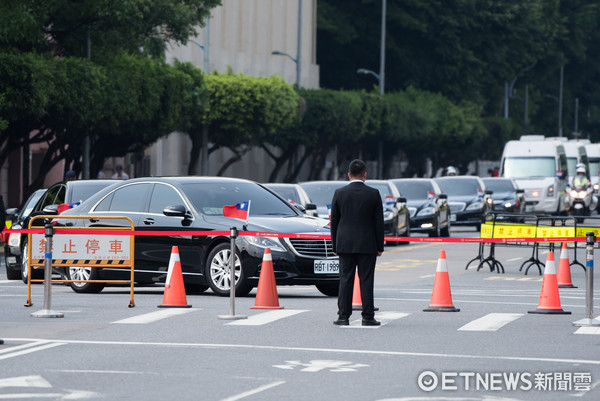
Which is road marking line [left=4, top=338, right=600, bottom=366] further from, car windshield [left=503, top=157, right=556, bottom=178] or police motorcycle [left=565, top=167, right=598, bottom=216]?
car windshield [left=503, top=157, right=556, bottom=178]

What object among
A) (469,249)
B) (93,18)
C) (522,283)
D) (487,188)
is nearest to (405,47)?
(487,188)

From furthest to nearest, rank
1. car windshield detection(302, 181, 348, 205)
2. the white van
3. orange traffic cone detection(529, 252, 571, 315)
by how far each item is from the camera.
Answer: the white van < car windshield detection(302, 181, 348, 205) < orange traffic cone detection(529, 252, 571, 315)

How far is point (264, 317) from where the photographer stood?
15547 mm

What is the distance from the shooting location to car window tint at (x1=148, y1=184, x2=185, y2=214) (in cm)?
1928

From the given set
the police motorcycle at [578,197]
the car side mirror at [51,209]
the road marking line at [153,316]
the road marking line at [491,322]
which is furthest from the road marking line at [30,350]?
the police motorcycle at [578,197]

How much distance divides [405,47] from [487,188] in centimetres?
4016

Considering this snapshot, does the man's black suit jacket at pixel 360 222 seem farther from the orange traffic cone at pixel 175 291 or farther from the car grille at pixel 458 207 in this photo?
the car grille at pixel 458 207

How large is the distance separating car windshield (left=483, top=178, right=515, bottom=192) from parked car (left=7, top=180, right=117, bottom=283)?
79.1 feet

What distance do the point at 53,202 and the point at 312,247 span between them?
611cm

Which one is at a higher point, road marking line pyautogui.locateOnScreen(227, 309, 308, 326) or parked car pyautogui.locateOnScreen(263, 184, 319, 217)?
parked car pyautogui.locateOnScreen(263, 184, 319, 217)

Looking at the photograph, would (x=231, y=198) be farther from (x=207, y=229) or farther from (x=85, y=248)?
(x=85, y=248)

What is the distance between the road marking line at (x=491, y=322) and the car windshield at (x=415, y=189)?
74.0 feet

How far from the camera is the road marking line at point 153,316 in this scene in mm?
15125

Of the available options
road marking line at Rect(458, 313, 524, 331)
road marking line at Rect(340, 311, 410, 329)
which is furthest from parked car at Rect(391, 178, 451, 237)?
road marking line at Rect(458, 313, 524, 331)
